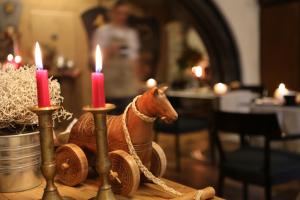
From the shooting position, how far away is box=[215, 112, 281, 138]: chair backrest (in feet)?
6.54

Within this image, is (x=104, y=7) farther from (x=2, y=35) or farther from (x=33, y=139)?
→ (x=33, y=139)

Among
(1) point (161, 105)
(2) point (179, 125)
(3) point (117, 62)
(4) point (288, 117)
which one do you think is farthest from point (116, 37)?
(1) point (161, 105)

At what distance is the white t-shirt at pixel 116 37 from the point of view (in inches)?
145

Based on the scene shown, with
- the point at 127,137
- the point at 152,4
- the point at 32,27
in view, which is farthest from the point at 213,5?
the point at 127,137

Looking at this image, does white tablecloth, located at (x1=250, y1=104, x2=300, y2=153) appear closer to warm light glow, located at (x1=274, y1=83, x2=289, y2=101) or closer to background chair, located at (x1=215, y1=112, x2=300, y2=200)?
warm light glow, located at (x1=274, y1=83, x2=289, y2=101)

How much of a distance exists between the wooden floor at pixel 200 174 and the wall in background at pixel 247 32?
1027 millimetres

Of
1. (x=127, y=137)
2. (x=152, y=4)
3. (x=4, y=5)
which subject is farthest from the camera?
(x=152, y=4)

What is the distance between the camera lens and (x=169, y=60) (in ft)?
23.6

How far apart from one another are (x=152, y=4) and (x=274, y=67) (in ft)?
10.7

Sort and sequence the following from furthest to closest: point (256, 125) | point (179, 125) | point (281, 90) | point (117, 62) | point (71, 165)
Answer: point (117, 62)
point (179, 125)
point (256, 125)
point (281, 90)
point (71, 165)

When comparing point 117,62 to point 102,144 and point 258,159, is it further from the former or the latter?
point 102,144

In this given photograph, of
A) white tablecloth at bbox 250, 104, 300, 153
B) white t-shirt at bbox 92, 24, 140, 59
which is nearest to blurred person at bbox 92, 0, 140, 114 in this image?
white t-shirt at bbox 92, 24, 140, 59

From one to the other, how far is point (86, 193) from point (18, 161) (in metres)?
0.20

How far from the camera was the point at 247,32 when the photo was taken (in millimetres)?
4539
